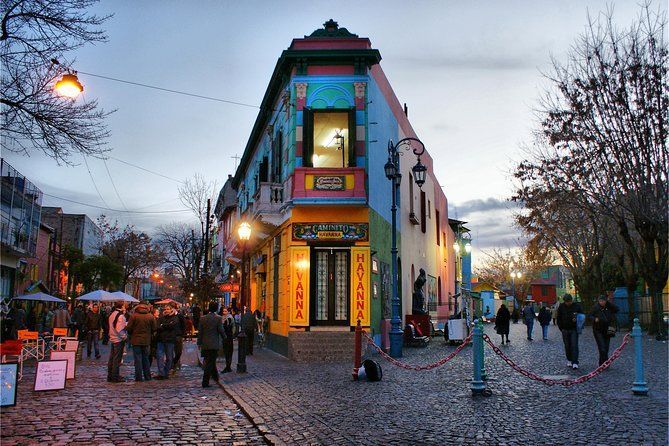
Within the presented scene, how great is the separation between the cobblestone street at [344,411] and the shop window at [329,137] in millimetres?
7501

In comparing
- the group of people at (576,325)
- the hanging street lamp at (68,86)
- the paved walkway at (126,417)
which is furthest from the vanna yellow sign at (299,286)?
the hanging street lamp at (68,86)

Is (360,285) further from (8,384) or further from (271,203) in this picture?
(8,384)

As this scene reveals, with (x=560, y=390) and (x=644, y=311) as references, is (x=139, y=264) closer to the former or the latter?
(x=644, y=311)

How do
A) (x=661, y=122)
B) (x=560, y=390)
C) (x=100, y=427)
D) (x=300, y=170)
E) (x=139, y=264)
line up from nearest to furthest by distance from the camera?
(x=100, y=427), (x=560, y=390), (x=300, y=170), (x=661, y=122), (x=139, y=264)

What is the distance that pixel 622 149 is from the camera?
24.1 meters

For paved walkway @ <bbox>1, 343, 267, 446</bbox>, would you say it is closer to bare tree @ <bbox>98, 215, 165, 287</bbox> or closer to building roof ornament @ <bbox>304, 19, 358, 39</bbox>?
building roof ornament @ <bbox>304, 19, 358, 39</bbox>

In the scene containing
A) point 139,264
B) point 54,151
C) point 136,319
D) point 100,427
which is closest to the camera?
point 100,427

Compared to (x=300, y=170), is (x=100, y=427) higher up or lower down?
lower down

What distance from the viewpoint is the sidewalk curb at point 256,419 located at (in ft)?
23.1

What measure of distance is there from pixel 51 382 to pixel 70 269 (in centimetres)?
3856

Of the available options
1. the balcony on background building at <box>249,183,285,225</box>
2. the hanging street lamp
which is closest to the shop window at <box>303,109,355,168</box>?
the balcony on background building at <box>249,183,285,225</box>

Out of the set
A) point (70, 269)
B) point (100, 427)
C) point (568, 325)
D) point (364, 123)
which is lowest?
point (100, 427)

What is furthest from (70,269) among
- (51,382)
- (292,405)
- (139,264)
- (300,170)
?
(292,405)

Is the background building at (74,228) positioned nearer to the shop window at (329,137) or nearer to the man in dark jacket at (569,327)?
the shop window at (329,137)
